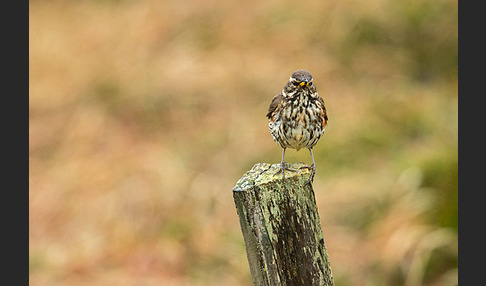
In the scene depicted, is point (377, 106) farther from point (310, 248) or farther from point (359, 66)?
point (310, 248)

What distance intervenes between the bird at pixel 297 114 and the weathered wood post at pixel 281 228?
94cm

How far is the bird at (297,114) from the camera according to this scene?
13.4 ft

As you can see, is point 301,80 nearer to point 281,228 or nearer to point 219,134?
point 281,228

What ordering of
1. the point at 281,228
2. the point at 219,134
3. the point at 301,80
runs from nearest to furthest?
1. the point at 281,228
2. the point at 301,80
3. the point at 219,134

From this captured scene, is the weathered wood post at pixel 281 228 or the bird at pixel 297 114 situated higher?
the bird at pixel 297 114

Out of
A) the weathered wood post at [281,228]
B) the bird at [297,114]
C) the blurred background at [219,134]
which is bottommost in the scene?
the weathered wood post at [281,228]

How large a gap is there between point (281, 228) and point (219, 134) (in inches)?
212

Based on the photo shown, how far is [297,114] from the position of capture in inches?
161

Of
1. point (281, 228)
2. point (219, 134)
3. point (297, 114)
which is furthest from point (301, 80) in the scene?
point (219, 134)

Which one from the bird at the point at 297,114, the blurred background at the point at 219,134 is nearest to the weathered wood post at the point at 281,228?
the bird at the point at 297,114

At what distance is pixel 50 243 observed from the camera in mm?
7211

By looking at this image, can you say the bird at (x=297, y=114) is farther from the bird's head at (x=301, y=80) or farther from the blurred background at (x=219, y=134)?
the blurred background at (x=219, y=134)

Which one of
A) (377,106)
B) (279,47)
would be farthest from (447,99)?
(279,47)

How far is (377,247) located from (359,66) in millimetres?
3610
